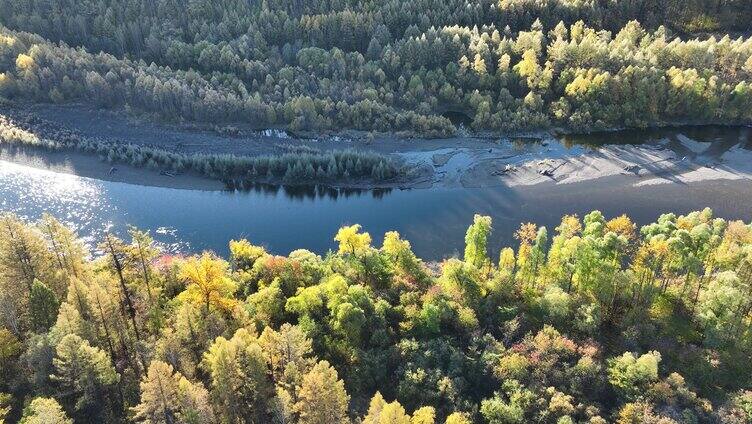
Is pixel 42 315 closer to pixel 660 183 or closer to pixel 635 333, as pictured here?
pixel 635 333

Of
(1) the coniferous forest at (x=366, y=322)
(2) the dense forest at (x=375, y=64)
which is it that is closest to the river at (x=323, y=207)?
(1) the coniferous forest at (x=366, y=322)

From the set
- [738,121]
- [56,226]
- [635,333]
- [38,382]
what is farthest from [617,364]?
[738,121]

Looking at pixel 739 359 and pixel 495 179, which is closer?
pixel 739 359

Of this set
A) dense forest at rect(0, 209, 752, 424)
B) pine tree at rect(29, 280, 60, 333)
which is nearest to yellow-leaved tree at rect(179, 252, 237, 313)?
dense forest at rect(0, 209, 752, 424)

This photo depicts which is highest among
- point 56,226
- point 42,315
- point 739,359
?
point 56,226

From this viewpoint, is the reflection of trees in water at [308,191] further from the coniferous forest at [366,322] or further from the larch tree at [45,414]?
the larch tree at [45,414]

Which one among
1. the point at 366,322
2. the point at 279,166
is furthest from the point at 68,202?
the point at 366,322

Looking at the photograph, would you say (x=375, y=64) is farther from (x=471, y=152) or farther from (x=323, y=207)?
(x=323, y=207)

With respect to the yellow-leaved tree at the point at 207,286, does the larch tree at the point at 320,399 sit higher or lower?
lower
